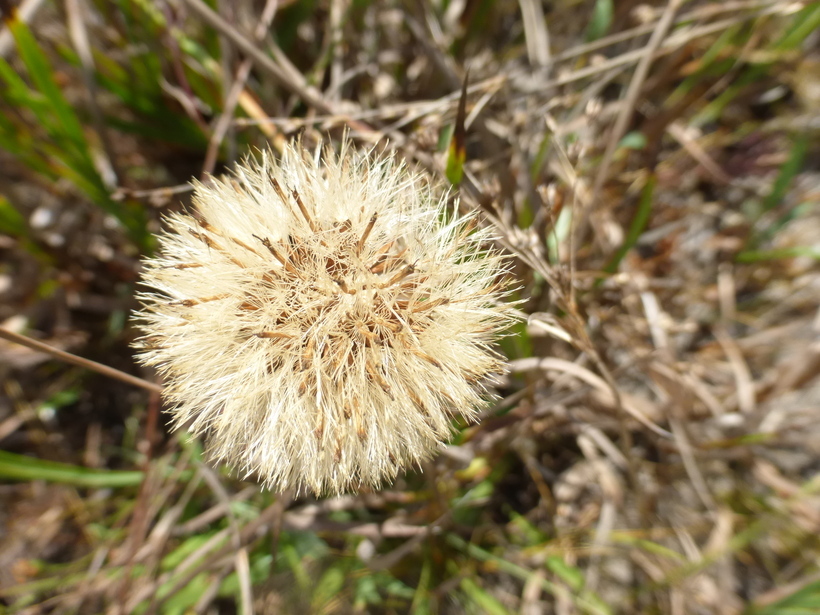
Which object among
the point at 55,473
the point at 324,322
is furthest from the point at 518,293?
the point at 55,473

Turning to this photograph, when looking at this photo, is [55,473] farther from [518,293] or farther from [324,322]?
[518,293]

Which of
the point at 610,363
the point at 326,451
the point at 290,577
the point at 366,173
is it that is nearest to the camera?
the point at 326,451

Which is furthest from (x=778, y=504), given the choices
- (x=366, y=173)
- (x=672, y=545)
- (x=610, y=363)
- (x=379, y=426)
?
(x=366, y=173)

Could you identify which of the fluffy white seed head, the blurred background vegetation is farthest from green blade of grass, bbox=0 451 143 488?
the fluffy white seed head

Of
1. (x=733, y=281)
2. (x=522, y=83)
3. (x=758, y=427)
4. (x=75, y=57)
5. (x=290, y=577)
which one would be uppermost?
(x=75, y=57)

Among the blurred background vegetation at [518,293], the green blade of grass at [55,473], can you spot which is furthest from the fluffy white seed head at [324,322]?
the green blade of grass at [55,473]

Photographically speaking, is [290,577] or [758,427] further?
[758,427]

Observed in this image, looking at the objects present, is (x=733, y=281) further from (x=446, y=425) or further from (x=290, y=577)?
(x=290, y=577)
